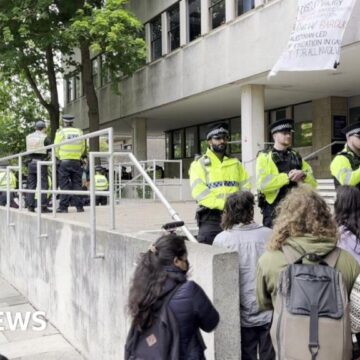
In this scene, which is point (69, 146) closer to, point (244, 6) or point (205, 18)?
point (244, 6)

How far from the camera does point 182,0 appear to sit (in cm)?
1551

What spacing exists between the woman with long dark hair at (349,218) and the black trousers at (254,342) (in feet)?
2.66

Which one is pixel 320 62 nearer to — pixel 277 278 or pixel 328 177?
pixel 328 177

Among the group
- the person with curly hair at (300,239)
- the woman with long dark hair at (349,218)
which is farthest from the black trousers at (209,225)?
the person with curly hair at (300,239)

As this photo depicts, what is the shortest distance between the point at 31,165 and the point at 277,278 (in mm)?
6846

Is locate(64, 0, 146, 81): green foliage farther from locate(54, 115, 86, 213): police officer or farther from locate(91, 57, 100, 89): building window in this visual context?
locate(54, 115, 86, 213): police officer

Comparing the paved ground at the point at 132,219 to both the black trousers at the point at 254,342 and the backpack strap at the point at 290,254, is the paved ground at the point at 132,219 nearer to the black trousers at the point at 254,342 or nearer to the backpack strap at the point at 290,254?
the black trousers at the point at 254,342

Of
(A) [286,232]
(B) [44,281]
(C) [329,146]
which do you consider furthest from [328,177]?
(A) [286,232]

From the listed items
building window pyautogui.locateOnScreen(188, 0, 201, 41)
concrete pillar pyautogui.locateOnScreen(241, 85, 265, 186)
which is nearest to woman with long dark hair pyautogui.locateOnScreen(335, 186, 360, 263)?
concrete pillar pyautogui.locateOnScreen(241, 85, 265, 186)

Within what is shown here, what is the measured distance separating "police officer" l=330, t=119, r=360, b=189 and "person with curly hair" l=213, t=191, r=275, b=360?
40.2 inches

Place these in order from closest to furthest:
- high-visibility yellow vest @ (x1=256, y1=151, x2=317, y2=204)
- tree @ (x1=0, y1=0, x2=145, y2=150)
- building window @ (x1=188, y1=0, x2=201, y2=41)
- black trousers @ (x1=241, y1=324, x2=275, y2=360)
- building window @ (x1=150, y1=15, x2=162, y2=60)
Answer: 1. black trousers @ (x1=241, y1=324, x2=275, y2=360)
2. high-visibility yellow vest @ (x1=256, y1=151, x2=317, y2=204)
3. tree @ (x1=0, y1=0, x2=145, y2=150)
4. building window @ (x1=188, y1=0, x2=201, y2=41)
5. building window @ (x1=150, y1=15, x2=162, y2=60)

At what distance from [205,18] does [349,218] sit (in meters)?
12.1

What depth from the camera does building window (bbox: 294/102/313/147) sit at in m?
15.7

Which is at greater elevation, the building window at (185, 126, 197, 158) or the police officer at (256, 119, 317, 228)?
the building window at (185, 126, 197, 158)
